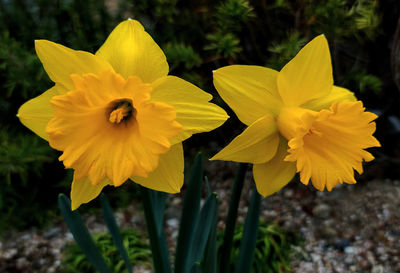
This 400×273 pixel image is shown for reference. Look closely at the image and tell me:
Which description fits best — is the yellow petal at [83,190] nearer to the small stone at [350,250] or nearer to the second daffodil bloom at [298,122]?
the second daffodil bloom at [298,122]

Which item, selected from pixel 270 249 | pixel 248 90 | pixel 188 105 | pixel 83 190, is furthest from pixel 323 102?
pixel 270 249

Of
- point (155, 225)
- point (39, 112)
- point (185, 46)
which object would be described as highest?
point (39, 112)

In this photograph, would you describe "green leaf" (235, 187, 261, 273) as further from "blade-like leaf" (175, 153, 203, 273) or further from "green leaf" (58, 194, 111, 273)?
"green leaf" (58, 194, 111, 273)

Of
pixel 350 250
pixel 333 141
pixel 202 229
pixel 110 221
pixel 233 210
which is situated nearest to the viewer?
pixel 333 141

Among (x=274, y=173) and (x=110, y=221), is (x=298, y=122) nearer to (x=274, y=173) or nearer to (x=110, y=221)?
(x=274, y=173)

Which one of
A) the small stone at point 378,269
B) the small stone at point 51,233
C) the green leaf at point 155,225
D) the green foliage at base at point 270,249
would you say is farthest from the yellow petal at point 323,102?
the small stone at point 51,233

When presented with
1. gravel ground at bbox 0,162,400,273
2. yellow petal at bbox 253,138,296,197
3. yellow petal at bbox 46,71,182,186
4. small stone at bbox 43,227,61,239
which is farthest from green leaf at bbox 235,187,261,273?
small stone at bbox 43,227,61,239

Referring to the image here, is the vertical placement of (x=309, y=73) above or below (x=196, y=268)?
above
